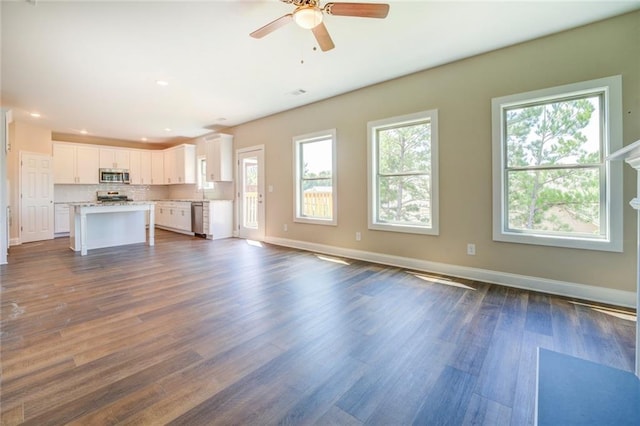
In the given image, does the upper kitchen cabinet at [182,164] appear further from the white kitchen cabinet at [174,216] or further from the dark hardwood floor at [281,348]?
the dark hardwood floor at [281,348]

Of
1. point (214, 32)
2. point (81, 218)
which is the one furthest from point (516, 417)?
point (81, 218)

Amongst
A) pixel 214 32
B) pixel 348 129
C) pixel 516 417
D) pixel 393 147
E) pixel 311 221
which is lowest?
pixel 516 417

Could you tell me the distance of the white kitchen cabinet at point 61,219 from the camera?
22.3 ft

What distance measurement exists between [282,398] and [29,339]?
1997 millimetres

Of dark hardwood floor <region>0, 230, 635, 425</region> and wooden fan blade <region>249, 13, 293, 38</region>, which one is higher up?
wooden fan blade <region>249, 13, 293, 38</region>

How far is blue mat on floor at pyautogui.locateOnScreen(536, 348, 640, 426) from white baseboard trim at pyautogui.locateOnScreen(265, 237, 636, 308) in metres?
1.50

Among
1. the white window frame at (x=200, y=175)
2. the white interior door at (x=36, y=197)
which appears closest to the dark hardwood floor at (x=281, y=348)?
the white interior door at (x=36, y=197)

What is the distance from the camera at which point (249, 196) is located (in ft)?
21.9

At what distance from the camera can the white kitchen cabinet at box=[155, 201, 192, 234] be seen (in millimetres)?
7223

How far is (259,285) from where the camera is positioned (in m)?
3.21

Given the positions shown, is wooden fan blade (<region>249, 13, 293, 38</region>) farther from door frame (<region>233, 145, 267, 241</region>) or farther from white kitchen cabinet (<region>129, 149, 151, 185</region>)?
white kitchen cabinet (<region>129, 149, 151, 185</region>)

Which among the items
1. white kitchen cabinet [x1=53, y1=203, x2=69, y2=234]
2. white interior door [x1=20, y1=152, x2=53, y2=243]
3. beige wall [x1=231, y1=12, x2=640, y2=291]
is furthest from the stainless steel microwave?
beige wall [x1=231, y1=12, x2=640, y2=291]

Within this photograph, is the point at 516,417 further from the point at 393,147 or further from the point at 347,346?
the point at 393,147

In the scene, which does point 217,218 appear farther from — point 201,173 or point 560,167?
point 560,167
